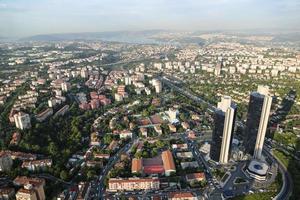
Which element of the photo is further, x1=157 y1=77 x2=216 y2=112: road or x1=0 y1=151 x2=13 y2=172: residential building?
x1=157 y1=77 x2=216 y2=112: road

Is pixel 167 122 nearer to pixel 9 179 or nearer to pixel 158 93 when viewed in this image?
pixel 158 93

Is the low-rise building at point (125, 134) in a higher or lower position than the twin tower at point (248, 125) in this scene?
lower

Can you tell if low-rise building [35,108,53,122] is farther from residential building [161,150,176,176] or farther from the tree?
residential building [161,150,176,176]

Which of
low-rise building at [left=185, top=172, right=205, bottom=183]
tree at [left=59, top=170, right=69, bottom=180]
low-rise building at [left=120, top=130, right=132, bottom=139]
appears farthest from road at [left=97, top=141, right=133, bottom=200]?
low-rise building at [left=185, top=172, right=205, bottom=183]

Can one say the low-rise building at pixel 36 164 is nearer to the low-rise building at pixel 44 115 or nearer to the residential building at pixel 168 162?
the low-rise building at pixel 44 115

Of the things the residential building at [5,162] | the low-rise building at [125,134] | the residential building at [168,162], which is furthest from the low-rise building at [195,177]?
the residential building at [5,162]

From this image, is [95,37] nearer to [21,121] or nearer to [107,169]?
[21,121]
